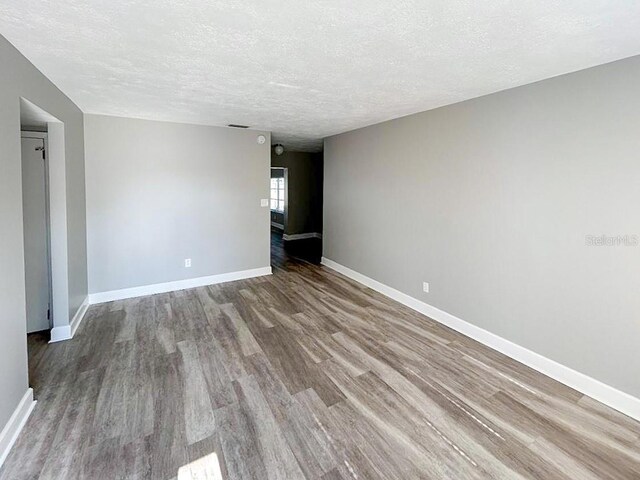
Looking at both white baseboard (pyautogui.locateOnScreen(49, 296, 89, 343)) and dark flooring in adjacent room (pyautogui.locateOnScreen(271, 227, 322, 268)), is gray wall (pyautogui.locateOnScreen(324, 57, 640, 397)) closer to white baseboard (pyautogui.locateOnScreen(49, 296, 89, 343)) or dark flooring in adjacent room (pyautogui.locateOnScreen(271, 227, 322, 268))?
dark flooring in adjacent room (pyautogui.locateOnScreen(271, 227, 322, 268))

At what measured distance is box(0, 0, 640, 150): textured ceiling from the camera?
1601 millimetres

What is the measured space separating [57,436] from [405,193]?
3976 mm

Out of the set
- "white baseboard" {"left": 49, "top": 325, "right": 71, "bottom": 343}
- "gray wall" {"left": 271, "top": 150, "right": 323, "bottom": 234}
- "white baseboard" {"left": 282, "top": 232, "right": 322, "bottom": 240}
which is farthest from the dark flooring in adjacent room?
"white baseboard" {"left": 49, "top": 325, "right": 71, "bottom": 343}

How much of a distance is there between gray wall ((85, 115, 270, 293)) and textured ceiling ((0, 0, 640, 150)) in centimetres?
105

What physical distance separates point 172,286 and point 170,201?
127 cm

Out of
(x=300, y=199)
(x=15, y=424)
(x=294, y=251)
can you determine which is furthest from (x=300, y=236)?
(x=15, y=424)

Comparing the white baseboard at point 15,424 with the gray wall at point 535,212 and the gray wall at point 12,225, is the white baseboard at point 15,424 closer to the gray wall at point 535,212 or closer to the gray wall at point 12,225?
the gray wall at point 12,225

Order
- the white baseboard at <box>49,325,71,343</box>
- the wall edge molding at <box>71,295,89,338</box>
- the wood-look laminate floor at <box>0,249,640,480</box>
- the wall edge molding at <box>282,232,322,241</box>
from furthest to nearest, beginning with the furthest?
the wall edge molding at <box>282,232,322,241</box> < the wall edge molding at <box>71,295,89,338</box> < the white baseboard at <box>49,325,71,343</box> < the wood-look laminate floor at <box>0,249,640,480</box>

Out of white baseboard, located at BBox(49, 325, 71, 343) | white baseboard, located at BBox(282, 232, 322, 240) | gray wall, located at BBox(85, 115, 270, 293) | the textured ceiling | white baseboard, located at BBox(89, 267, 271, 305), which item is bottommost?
white baseboard, located at BBox(49, 325, 71, 343)

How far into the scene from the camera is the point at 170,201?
14.9 ft

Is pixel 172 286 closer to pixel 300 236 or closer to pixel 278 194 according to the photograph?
pixel 300 236

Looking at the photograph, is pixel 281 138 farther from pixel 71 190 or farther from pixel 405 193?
pixel 71 190

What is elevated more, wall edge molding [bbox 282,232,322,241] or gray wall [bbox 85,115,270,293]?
gray wall [bbox 85,115,270,293]

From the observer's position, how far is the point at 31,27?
5.86 feet
